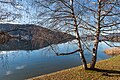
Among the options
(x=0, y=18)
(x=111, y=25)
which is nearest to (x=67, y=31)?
(x=111, y=25)

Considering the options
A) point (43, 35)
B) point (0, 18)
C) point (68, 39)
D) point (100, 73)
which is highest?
point (0, 18)

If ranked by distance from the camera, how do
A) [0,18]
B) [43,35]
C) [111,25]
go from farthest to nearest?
1. [111,25]
2. [43,35]
3. [0,18]

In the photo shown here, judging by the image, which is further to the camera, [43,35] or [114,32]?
[114,32]

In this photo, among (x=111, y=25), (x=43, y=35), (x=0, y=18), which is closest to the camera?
(x=0, y=18)

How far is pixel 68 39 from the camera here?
14.2 metres

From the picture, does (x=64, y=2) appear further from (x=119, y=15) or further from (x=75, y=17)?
(x=119, y=15)

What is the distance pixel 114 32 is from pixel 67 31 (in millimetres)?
3067

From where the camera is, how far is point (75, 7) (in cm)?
1391

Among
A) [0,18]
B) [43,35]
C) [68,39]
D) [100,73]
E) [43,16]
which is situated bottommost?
[100,73]

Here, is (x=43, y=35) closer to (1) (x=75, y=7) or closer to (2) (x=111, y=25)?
(1) (x=75, y=7)

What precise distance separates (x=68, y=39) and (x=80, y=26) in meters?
1.22

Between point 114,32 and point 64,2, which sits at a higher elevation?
point 64,2

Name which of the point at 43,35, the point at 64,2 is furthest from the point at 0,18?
the point at 64,2

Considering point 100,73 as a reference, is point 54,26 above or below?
above
